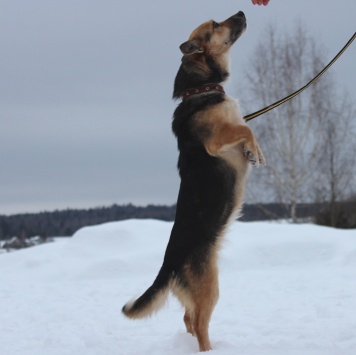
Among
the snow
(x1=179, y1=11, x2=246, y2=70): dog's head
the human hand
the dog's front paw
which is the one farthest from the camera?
the snow

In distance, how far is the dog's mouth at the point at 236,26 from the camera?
5.25 meters

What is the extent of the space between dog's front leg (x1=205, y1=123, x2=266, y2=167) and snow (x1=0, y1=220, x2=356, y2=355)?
71 cm

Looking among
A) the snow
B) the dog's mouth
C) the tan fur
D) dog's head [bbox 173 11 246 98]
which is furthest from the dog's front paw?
the tan fur

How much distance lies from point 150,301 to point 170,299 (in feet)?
0.56

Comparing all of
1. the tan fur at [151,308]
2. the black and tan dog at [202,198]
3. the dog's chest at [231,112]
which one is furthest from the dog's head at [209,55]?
the tan fur at [151,308]

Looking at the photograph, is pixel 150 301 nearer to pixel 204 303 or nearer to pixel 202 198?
pixel 204 303

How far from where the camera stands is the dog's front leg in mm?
4637

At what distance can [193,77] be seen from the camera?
5.10 m

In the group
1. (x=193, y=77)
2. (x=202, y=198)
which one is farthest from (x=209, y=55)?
(x=202, y=198)

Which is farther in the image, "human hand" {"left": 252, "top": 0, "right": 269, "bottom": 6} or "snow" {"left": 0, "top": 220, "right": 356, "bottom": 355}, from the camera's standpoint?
"snow" {"left": 0, "top": 220, "right": 356, "bottom": 355}

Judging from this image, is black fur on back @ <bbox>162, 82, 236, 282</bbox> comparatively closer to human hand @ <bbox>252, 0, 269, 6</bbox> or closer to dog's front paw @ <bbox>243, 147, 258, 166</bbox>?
dog's front paw @ <bbox>243, 147, 258, 166</bbox>

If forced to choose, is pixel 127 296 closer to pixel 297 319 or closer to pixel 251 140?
pixel 297 319

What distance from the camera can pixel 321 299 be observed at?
8.19 meters

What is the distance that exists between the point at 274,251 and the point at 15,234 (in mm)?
31771
